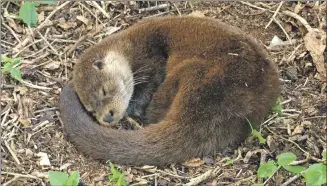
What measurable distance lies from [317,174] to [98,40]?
226cm

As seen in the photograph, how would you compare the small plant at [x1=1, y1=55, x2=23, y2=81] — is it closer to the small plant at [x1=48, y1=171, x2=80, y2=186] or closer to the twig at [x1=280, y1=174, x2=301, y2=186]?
the small plant at [x1=48, y1=171, x2=80, y2=186]

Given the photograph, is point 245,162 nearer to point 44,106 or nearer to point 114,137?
point 114,137

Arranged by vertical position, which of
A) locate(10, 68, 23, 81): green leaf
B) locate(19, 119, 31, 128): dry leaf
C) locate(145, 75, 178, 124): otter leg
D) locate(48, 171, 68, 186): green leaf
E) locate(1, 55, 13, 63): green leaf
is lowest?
locate(48, 171, 68, 186): green leaf

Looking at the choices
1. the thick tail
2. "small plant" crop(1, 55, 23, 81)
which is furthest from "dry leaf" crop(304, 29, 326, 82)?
"small plant" crop(1, 55, 23, 81)

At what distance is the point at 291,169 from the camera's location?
3721 millimetres

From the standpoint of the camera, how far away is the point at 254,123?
4.16 meters

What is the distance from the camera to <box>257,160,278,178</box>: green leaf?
3.75m

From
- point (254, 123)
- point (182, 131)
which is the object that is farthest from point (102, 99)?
point (254, 123)

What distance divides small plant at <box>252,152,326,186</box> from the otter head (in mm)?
1140

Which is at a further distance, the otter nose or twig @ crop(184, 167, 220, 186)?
the otter nose

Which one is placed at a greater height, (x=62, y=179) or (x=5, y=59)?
(x=5, y=59)

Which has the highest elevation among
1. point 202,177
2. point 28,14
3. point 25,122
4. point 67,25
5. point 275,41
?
point 28,14

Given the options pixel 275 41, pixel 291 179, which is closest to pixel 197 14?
pixel 275 41

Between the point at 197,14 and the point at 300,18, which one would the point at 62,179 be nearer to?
the point at 197,14
